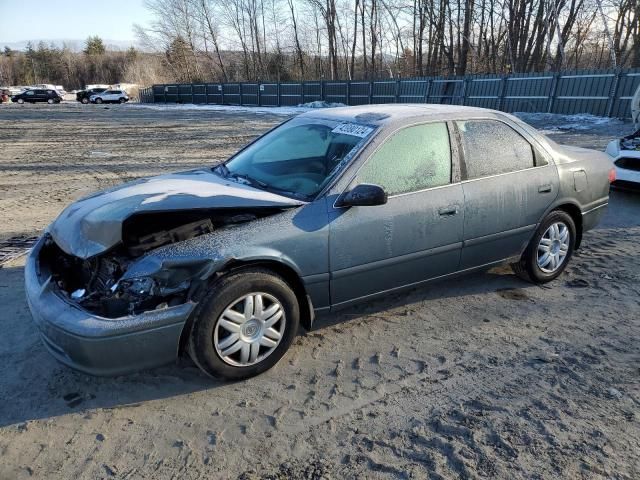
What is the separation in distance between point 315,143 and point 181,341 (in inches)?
73.5

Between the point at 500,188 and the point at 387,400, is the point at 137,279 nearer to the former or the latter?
the point at 387,400

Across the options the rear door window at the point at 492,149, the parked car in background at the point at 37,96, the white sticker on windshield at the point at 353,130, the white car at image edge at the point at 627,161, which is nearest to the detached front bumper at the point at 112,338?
the white sticker on windshield at the point at 353,130

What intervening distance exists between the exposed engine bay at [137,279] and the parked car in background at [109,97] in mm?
47700

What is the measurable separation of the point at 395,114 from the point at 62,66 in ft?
318

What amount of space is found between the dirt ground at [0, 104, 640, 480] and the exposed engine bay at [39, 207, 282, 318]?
57cm

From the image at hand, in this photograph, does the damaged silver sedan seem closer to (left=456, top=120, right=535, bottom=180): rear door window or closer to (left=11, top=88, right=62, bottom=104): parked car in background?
(left=456, top=120, right=535, bottom=180): rear door window

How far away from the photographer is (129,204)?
303 centimetres

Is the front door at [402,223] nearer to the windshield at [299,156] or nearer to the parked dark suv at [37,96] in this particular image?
the windshield at [299,156]

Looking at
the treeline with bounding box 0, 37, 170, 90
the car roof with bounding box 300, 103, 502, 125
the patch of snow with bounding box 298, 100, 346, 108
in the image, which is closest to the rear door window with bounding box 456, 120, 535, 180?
the car roof with bounding box 300, 103, 502, 125

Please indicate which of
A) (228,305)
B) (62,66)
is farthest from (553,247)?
(62,66)

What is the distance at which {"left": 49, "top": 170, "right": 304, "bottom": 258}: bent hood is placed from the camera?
2.89 metres

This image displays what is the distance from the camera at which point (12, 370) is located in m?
3.10

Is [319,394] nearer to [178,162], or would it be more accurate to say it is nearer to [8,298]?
[8,298]

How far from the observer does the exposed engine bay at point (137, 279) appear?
107 inches
